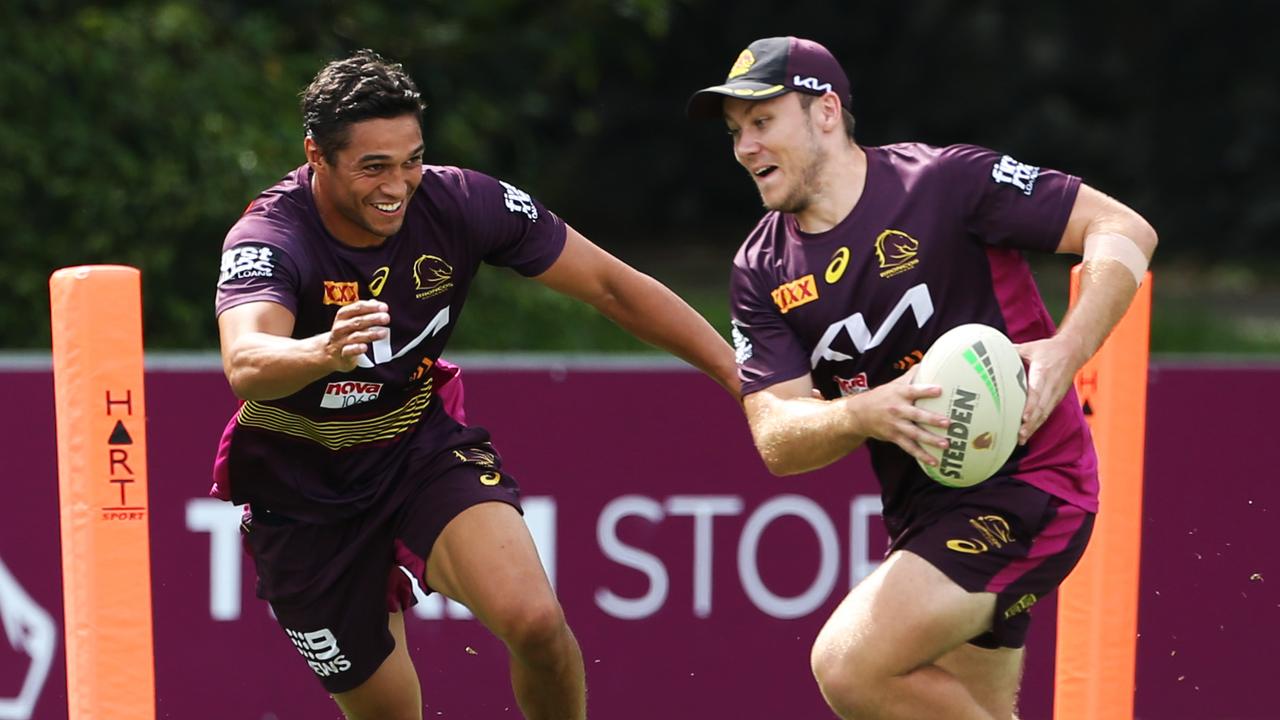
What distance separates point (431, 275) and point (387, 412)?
429 mm

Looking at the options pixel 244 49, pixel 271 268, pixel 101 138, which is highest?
pixel 244 49

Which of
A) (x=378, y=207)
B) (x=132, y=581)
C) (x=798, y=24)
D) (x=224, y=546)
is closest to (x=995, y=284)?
(x=378, y=207)

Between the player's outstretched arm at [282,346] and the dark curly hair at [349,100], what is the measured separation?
A: 1.68 feet

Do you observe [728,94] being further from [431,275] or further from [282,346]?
[282,346]

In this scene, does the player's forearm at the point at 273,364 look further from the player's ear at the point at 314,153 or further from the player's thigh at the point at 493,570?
the player's thigh at the point at 493,570

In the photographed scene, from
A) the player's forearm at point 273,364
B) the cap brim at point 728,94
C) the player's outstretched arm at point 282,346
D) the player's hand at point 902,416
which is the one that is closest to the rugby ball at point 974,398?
the player's hand at point 902,416

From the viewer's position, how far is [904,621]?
468cm

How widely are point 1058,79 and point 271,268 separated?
17.8 metres

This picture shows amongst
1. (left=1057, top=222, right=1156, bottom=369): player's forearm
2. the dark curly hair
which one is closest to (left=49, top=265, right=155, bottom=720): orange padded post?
the dark curly hair

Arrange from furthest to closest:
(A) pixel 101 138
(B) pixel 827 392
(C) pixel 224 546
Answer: (A) pixel 101 138
(C) pixel 224 546
(B) pixel 827 392

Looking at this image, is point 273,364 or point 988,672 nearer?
point 273,364

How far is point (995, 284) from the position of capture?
4934 millimetres

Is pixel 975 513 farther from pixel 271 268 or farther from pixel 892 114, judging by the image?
pixel 892 114

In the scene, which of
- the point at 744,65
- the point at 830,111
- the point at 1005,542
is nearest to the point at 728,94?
the point at 744,65
